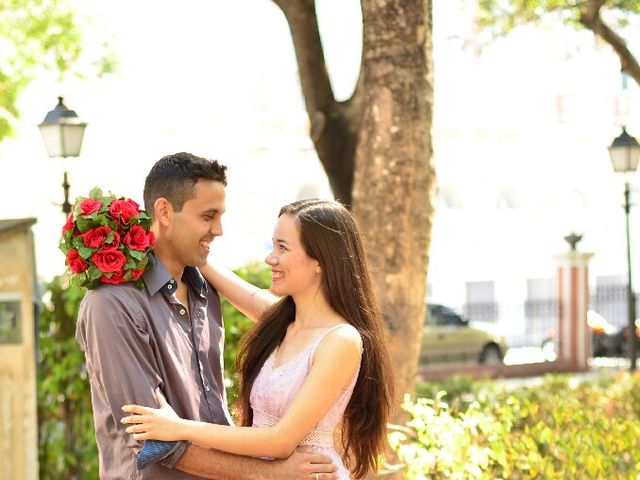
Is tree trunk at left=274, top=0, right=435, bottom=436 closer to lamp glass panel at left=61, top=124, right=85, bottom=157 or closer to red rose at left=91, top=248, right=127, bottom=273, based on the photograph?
red rose at left=91, top=248, right=127, bottom=273

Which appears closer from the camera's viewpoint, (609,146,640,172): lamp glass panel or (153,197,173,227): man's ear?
(153,197,173,227): man's ear

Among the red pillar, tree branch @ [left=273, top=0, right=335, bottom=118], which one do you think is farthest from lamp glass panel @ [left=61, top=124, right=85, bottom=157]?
the red pillar

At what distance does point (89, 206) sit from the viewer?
3.52m

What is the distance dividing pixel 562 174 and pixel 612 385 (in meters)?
26.3

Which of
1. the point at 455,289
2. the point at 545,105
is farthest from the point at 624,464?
the point at 545,105

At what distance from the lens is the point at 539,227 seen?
126ft

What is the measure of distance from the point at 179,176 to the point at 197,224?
0.16m

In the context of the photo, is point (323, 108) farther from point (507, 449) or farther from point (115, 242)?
point (115, 242)

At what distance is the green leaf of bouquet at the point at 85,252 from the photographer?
3.41 metres

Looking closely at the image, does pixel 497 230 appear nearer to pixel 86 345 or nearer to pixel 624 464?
pixel 624 464

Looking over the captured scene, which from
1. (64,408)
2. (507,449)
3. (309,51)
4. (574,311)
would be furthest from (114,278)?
(574,311)

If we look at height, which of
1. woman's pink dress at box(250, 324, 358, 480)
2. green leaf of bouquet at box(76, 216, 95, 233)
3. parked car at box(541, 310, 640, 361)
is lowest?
parked car at box(541, 310, 640, 361)

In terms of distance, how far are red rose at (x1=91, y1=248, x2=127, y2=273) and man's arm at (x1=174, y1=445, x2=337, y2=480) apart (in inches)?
22.5

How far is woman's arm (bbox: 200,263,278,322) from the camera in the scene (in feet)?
13.4
